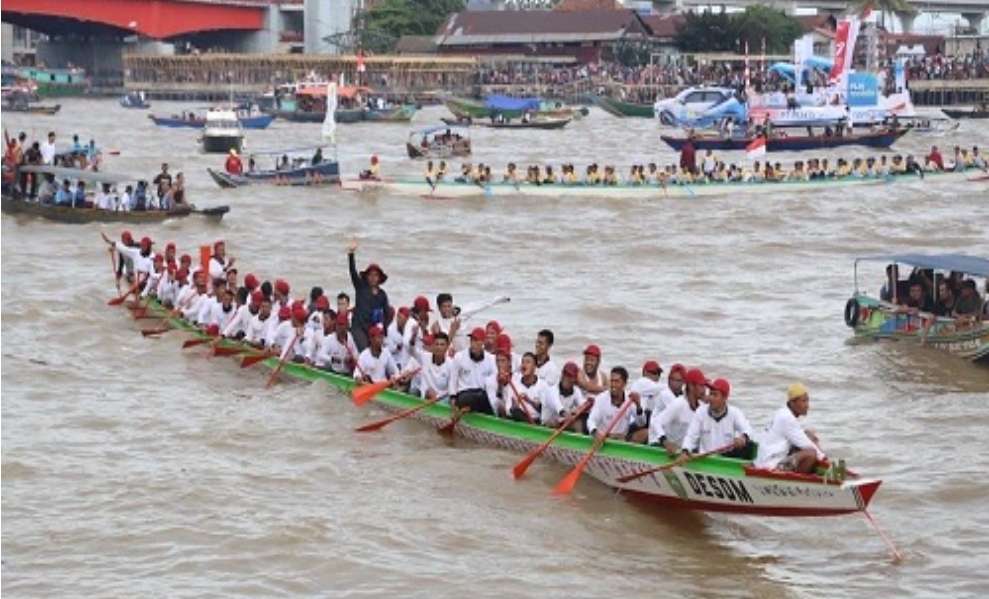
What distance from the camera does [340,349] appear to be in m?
20.9

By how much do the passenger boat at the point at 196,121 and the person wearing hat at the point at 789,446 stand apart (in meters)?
61.3

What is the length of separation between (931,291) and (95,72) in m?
96.0

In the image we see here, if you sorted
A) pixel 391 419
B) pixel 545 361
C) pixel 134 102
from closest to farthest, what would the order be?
1. pixel 545 361
2. pixel 391 419
3. pixel 134 102

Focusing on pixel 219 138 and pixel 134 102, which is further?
pixel 134 102

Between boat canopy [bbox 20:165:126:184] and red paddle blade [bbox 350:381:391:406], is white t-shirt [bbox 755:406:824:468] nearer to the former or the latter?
red paddle blade [bbox 350:381:391:406]

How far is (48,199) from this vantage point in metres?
38.6

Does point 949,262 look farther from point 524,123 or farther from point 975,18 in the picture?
point 975,18

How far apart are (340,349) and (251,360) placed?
7.14 ft

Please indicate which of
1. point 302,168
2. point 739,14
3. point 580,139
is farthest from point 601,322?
point 739,14

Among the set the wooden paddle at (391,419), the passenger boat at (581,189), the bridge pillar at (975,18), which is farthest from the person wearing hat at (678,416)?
the bridge pillar at (975,18)

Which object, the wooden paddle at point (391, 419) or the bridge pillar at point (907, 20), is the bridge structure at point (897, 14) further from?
the wooden paddle at point (391, 419)

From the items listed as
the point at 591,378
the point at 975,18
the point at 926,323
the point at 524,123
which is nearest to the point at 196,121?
the point at 524,123

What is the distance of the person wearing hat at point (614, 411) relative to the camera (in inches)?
637

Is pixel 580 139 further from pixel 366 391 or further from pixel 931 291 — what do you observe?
pixel 366 391
